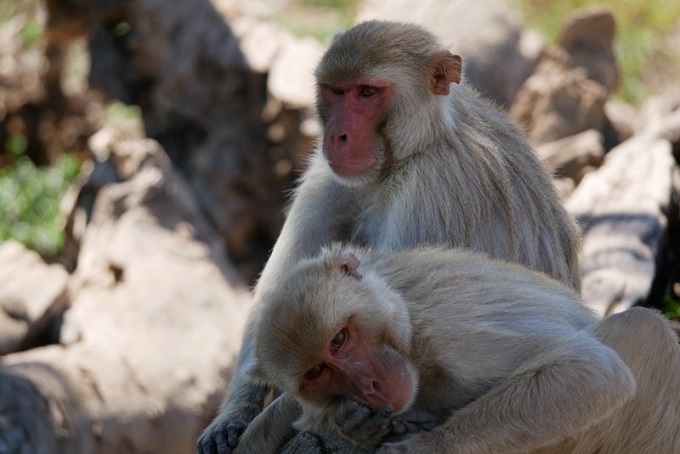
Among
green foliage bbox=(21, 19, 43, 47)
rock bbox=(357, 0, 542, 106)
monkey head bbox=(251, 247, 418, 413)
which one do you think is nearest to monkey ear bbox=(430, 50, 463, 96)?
Result: monkey head bbox=(251, 247, 418, 413)

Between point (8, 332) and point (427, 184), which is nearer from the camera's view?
point (427, 184)

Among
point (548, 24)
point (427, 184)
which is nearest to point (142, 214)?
point (427, 184)

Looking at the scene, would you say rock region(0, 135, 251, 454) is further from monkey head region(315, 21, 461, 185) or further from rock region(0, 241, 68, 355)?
monkey head region(315, 21, 461, 185)

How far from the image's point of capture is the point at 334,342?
3.88 metres

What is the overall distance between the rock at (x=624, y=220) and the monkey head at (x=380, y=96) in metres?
1.55

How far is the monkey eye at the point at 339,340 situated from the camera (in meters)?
3.87

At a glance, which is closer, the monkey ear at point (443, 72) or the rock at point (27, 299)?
the monkey ear at point (443, 72)

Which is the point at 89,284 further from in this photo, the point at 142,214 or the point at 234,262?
the point at 234,262

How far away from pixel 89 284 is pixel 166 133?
340cm

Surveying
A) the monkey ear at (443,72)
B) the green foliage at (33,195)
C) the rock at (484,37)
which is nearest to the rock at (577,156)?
the rock at (484,37)

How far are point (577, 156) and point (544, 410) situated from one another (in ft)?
18.1

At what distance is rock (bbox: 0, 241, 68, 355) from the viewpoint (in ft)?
26.4

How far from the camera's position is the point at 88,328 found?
310 inches

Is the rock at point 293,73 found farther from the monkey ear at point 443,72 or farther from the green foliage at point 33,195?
the monkey ear at point 443,72
